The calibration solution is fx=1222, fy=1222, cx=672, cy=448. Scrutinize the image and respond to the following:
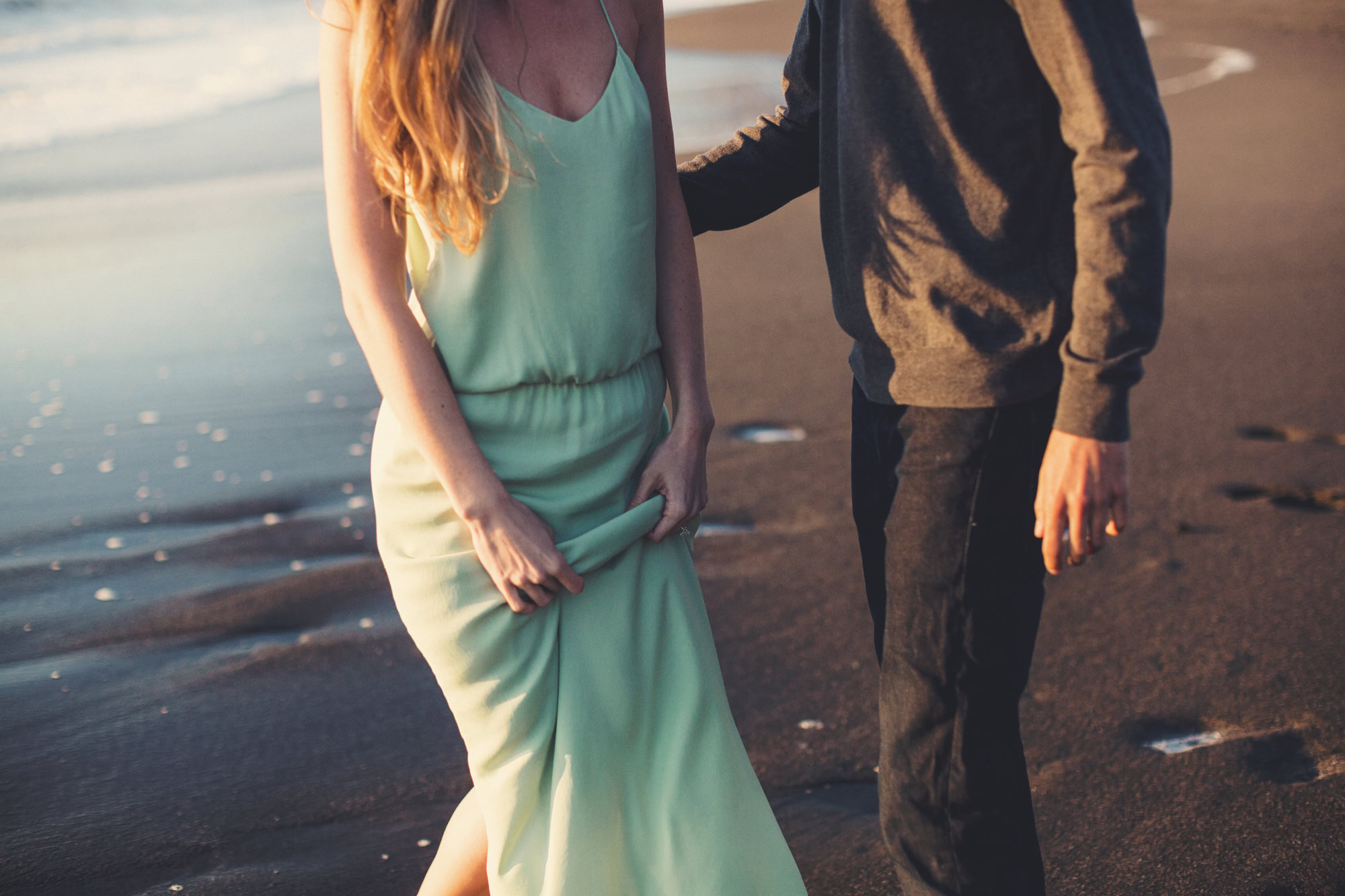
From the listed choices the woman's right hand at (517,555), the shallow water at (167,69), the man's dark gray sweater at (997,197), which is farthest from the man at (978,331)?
the shallow water at (167,69)

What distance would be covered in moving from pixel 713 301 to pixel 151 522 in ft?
10.5

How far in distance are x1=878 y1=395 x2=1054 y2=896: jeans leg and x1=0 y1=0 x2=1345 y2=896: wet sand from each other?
669 millimetres

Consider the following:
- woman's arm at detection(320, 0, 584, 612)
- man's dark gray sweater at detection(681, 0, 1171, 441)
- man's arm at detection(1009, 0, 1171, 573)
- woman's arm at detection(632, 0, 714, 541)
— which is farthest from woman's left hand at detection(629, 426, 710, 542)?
man's arm at detection(1009, 0, 1171, 573)

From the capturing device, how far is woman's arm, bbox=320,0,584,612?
1.66m

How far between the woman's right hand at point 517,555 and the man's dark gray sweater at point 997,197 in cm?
56

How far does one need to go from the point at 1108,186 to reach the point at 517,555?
3.03ft

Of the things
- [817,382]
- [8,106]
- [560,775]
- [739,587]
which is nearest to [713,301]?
[817,382]

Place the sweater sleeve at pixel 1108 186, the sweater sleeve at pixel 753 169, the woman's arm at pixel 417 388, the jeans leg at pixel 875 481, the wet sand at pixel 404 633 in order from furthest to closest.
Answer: the wet sand at pixel 404 633 → the sweater sleeve at pixel 753 169 → the jeans leg at pixel 875 481 → the woman's arm at pixel 417 388 → the sweater sleeve at pixel 1108 186

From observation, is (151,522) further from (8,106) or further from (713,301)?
(8,106)

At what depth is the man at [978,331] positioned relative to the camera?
1.57 m

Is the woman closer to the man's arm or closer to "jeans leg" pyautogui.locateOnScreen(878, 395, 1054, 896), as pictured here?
"jeans leg" pyautogui.locateOnScreen(878, 395, 1054, 896)

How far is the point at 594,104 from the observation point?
5.77 feet

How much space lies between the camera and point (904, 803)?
1.88 m

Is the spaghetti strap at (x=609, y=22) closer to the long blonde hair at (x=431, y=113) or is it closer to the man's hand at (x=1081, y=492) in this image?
the long blonde hair at (x=431, y=113)
